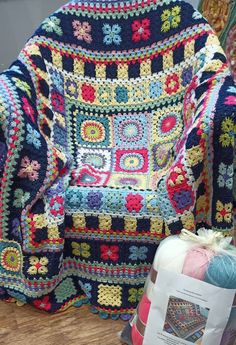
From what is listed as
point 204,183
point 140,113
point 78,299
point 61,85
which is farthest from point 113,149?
point 78,299

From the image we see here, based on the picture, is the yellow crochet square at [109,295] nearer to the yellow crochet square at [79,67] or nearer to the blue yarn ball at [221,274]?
the blue yarn ball at [221,274]

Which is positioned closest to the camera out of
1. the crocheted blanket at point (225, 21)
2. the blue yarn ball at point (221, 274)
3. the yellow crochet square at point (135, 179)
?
the blue yarn ball at point (221, 274)

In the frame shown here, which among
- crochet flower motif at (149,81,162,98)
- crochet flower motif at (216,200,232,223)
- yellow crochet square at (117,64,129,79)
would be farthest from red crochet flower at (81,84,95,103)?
crochet flower motif at (216,200,232,223)

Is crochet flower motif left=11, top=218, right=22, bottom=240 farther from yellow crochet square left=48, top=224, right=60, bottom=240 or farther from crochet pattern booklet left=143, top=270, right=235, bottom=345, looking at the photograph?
crochet pattern booklet left=143, top=270, right=235, bottom=345

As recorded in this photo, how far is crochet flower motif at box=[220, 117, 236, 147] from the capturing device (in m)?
1.30

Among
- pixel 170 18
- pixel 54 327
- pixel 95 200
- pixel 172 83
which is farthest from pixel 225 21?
pixel 54 327

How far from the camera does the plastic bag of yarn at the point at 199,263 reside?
3.92 feet

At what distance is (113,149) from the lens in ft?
5.70

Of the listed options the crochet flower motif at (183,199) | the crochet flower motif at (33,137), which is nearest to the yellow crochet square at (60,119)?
the crochet flower motif at (33,137)

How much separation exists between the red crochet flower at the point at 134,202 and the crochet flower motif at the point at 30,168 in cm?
29

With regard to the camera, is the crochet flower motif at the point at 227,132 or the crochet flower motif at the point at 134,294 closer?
the crochet flower motif at the point at 227,132

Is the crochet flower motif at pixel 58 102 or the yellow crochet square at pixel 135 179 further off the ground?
the crochet flower motif at pixel 58 102

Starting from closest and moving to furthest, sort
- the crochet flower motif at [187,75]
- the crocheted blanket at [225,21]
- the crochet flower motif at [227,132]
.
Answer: the crochet flower motif at [227,132]
the crochet flower motif at [187,75]
the crocheted blanket at [225,21]

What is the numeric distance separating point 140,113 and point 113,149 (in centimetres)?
17
